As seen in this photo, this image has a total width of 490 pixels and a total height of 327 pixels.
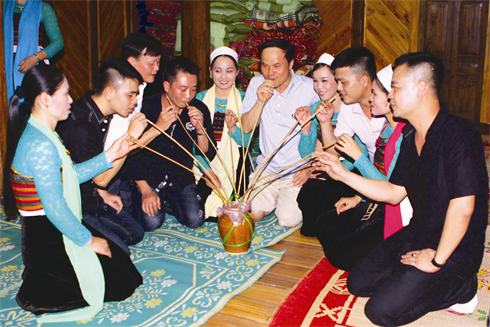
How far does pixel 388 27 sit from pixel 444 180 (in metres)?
5.42

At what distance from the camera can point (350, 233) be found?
106 inches

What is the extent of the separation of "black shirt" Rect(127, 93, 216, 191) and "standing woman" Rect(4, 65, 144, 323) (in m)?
1.08

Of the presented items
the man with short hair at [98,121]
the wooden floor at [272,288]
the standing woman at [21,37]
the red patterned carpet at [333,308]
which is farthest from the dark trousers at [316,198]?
the standing woman at [21,37]

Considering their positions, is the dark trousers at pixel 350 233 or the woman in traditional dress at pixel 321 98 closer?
the dark trousers at pixel 350 233

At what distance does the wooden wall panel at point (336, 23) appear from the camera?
21.8 ft

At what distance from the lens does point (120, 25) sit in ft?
21.3

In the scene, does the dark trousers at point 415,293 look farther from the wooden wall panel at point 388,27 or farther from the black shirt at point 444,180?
the wooden wall panel at point 388,27

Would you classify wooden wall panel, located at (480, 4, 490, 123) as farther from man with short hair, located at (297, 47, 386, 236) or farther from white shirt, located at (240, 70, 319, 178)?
man with short hair, located at (297, 47, 386, 236)

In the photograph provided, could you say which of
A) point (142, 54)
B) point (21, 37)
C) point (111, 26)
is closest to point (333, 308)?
point (142, 54)

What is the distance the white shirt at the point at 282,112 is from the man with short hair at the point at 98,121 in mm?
1031

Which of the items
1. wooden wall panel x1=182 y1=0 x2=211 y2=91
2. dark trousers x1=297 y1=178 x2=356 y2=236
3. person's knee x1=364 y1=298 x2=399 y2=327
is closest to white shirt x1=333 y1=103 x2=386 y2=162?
dark trousers x1=297 y1=178 x2=356 y2=236

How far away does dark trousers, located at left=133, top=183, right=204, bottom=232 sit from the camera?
322cm

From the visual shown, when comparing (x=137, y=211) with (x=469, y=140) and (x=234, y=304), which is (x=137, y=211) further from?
(x=469, y=140)

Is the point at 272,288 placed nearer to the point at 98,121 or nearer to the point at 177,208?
the point at 177,208
